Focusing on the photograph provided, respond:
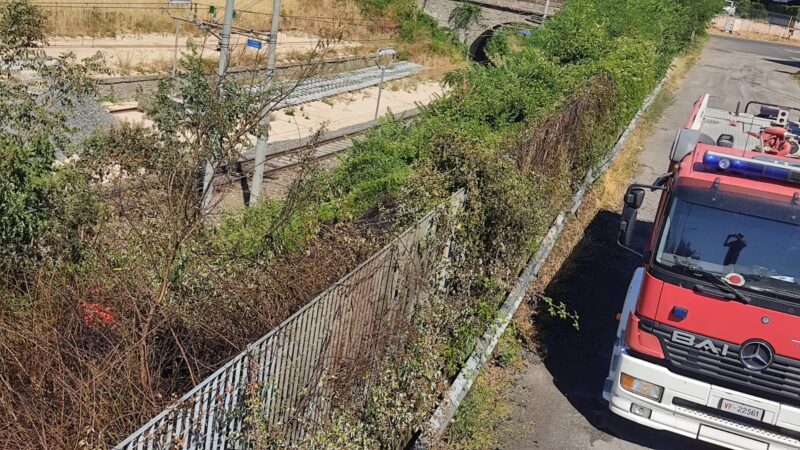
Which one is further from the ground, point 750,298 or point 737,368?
point 750,298

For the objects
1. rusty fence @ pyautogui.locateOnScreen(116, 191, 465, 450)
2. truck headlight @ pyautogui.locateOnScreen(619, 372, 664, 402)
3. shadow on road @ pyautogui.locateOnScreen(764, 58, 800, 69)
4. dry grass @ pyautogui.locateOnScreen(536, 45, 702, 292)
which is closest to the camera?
rusty fence @ pyautogui.locateOnScreen(116, 191, 465, 450)

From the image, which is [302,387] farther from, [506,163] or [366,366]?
[506,163]

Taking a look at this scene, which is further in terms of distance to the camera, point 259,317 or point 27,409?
point 259,317

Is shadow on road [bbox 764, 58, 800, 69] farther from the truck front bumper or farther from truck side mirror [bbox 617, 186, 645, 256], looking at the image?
the truck front bumper

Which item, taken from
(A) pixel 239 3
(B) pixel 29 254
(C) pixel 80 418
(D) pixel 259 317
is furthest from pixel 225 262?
(A) pixel 239 3

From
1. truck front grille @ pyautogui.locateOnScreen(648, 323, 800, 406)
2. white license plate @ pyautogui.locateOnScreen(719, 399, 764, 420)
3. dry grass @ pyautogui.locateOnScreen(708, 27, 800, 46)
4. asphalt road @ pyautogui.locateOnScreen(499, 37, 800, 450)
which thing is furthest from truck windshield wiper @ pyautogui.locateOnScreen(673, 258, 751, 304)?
dry grass @ pyautogui.locateOnScreen(708, 27, 800, 46)

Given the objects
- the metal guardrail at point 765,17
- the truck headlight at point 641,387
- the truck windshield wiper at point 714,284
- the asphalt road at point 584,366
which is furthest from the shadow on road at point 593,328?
the metal guardrail at point 765,17

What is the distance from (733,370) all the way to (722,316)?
55cm

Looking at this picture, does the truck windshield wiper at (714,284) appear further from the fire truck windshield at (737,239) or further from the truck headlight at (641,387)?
the truck headlight at (641,387)

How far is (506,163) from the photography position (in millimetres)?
9148

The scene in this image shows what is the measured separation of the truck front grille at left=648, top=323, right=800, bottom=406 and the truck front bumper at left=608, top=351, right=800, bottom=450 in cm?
8

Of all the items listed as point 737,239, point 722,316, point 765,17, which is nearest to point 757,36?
point 765,17

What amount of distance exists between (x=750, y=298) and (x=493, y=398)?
2.86 m

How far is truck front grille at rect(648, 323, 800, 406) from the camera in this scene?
7605 millimetres
